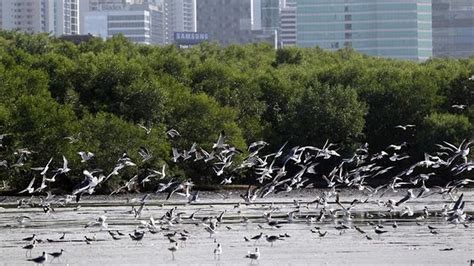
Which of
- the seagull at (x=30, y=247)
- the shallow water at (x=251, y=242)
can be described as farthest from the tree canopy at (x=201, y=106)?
the seagull at (x=30, y=247)

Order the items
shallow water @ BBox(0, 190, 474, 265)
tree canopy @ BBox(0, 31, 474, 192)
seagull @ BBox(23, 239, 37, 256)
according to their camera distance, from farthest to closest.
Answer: tree canopy @ BBox(0, 31, 474, 192) < seagull @ BBox(23, 239, 37, 256) < shallow water @ BBox(0, 190, 474, 265)

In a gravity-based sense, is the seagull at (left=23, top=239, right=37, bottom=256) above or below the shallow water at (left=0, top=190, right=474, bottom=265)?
above

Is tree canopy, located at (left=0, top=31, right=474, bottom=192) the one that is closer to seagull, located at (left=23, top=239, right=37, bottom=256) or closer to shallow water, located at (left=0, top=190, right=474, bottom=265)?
shallow water, located at (left=0, top=190, right=474, bottom=265)

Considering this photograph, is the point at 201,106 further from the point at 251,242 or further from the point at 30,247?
the point at 30,247

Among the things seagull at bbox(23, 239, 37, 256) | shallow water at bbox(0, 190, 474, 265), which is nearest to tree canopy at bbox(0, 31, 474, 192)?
shallow water at bbox(0, 190, 474, 265)

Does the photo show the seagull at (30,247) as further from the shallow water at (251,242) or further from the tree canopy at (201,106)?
the tree canopy at (201,106)

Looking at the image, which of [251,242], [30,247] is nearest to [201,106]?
[251,242]

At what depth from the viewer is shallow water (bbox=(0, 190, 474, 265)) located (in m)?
47.9

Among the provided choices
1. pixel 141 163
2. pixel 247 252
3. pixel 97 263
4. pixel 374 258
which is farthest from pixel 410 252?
pixel 141 163

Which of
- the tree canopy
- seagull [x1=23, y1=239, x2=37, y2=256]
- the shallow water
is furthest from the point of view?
the tree canopy

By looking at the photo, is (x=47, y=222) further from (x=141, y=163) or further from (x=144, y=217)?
(x=141, y=163)

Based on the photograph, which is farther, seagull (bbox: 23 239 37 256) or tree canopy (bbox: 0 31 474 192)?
tree canopy (bbox: 0 31 474 192)

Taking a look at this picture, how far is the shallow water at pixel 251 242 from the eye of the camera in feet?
157

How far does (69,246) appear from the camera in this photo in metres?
53.3
